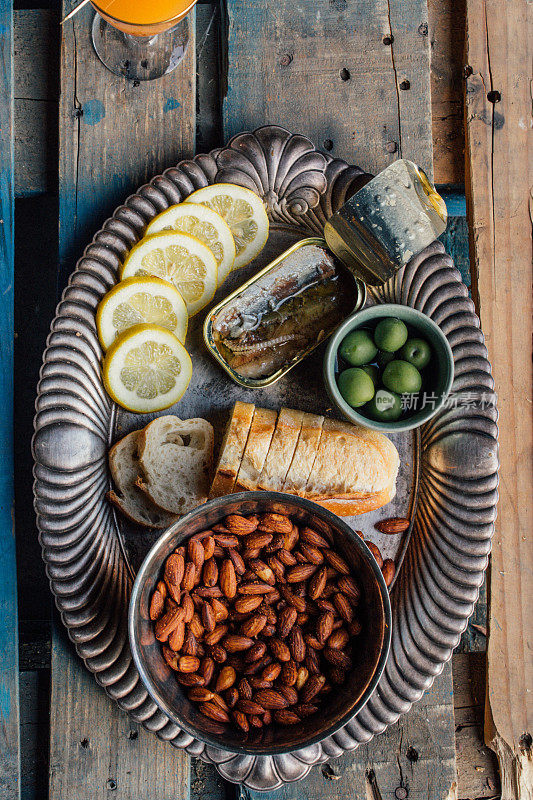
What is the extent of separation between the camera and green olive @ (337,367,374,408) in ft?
4.61

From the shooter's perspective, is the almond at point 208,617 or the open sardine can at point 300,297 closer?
the almond at point 208,617

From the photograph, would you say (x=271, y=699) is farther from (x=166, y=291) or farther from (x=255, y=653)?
(x=166, y=291)

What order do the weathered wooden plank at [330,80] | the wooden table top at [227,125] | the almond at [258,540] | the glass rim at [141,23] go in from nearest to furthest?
the almond at [258,540], the glass rim at [141,23], the wooden table top at [227,125], the weathered wooden plank at [330,80]

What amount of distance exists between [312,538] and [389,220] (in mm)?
687

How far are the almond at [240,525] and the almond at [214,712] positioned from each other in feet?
1.07

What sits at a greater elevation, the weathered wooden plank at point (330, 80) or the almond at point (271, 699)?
the weathered wooden plank at point (330, 80)

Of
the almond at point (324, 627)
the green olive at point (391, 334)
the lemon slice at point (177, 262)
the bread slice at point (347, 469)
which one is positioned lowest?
the almond at point (324, 627)

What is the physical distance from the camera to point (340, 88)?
168 centimetres

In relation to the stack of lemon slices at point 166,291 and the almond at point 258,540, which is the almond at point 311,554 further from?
the stack of lemon slices at point 166,291

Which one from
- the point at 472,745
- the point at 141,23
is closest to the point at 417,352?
the point at 141,23

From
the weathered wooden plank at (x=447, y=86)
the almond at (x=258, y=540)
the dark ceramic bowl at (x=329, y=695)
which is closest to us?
the dark ceramic bowl at (x=329, y=695)

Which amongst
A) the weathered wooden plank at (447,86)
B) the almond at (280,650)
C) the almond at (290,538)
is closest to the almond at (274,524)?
the almond at (290,538)

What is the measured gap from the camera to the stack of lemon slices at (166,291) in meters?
1.44

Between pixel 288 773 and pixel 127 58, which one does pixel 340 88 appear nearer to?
pixel 127 58
